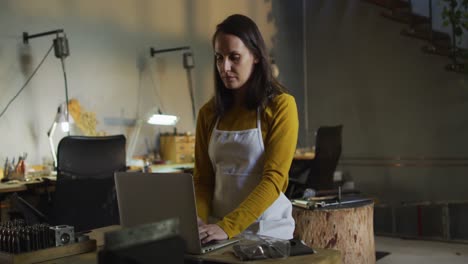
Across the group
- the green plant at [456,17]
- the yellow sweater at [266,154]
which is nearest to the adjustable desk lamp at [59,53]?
the yellow sweater at [266,154]

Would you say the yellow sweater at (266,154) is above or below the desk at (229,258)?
above

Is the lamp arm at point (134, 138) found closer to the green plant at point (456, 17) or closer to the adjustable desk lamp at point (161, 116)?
the adjustable desk lamp at point (161, 116)

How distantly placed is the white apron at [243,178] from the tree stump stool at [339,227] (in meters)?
1.34

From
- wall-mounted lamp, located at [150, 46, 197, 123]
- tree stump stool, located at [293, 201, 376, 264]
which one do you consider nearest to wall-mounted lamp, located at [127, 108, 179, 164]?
wall-mounted lamp, located at [150, 46, 197, 123]

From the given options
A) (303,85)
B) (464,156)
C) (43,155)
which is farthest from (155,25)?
(464,156)

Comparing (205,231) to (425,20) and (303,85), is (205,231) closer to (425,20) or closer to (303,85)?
(425,20)

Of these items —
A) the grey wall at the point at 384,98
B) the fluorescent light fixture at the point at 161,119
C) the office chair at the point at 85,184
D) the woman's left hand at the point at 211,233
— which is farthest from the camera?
the grey wall at the point at 384,98

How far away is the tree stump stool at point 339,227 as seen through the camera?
10.2 feet

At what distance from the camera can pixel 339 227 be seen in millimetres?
3117

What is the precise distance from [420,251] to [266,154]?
3758 millimetres

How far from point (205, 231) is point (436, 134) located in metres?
4.98

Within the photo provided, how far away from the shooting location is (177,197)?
137 cm

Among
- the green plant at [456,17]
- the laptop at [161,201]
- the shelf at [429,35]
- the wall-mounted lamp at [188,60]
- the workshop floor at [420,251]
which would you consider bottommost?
the workshop floor at [420,251]

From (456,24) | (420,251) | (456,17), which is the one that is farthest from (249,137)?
(456,24)
